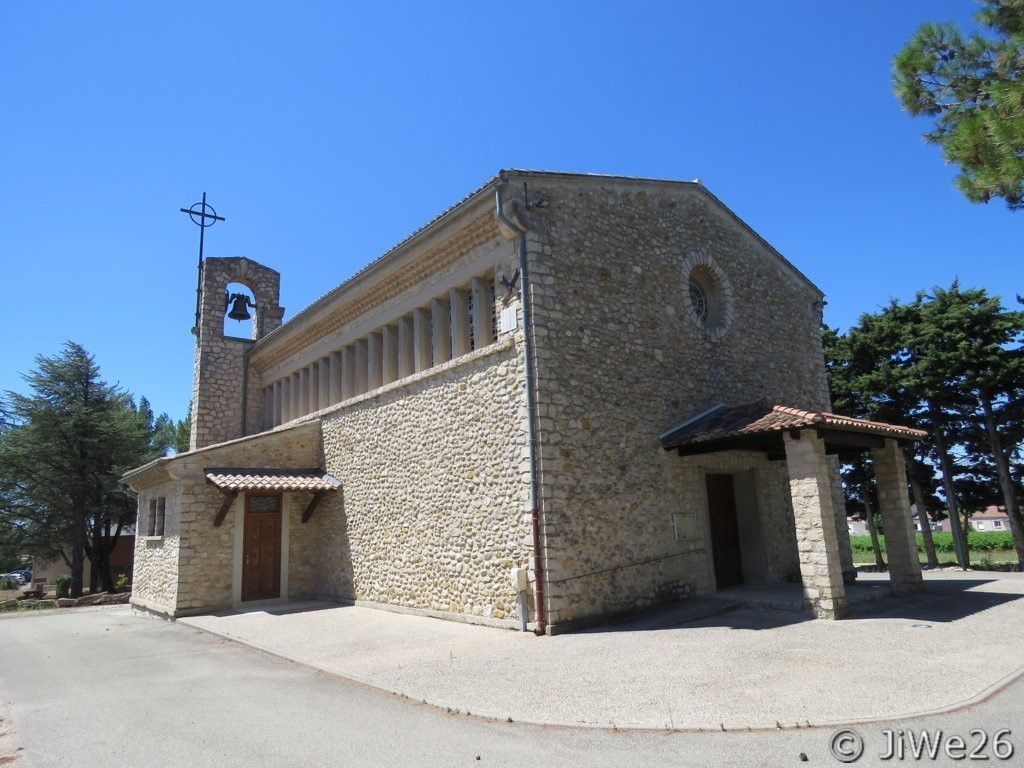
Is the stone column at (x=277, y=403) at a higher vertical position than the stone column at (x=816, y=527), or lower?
higher

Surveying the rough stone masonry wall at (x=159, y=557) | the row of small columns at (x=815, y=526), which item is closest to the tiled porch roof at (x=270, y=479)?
the rough stone masonry wall at (x=159, y=557)

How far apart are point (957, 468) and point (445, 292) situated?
19768 mm

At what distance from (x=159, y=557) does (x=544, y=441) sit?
35.1 ft

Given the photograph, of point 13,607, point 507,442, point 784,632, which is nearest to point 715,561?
point 784,632

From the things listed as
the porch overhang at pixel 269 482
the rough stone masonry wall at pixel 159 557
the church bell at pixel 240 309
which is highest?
the church bell at pixel 240 309

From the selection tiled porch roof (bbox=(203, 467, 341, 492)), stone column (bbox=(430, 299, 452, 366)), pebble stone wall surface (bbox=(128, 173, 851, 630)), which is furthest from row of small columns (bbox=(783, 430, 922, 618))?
tiled porch roof (bbox=(203, 467, 341, 492))

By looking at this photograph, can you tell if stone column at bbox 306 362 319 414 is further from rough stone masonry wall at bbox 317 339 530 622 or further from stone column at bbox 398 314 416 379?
stone column at bbox 398 314 416 379

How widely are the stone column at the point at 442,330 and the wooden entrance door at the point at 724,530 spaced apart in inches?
220

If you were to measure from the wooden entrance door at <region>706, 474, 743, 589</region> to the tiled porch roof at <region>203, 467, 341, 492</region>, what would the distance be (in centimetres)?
812

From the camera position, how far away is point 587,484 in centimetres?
955

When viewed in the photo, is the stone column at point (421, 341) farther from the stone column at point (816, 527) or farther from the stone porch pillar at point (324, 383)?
the stone column at point (816, 527)

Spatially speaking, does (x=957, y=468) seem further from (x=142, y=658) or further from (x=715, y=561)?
(x=142, y=658)

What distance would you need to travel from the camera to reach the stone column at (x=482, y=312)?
427 inches

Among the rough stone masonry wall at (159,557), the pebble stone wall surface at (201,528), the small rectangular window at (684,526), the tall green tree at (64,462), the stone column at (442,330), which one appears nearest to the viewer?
the small rectangular window at (684,526)
